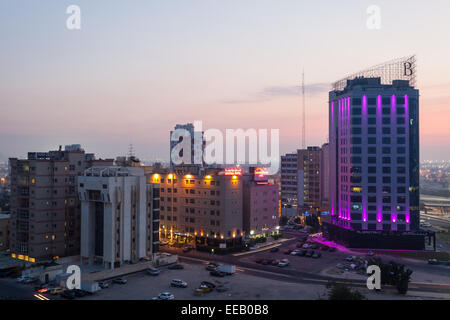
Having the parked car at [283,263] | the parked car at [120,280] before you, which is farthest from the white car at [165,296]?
the parked car at [283,263]

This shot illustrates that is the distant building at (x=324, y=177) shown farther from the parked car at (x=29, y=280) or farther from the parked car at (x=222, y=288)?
the parked car at (x=29, y=280)

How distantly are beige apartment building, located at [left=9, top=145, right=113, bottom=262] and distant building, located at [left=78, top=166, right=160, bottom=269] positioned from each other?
6.90 meters

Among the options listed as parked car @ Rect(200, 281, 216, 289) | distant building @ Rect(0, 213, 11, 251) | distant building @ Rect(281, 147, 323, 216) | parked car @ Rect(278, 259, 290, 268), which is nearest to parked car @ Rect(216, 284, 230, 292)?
parked car @ Rect(200, 281, 216, 289)

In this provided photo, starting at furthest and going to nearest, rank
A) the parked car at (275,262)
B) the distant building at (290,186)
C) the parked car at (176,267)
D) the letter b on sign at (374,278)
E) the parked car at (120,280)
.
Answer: the distant building at (290,186) → the parked car at (275,262) → the parked car at (176,267) → the parked car at (120,280) → the letter b on sign at (374,278)

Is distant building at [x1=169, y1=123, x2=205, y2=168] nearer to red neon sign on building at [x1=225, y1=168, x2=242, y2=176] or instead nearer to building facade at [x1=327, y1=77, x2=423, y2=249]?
red neon sign on building at [x1=225, y1=168, x2=242, y2=176]

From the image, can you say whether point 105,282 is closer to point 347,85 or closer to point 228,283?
point 228,283

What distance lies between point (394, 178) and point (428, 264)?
67.9ft

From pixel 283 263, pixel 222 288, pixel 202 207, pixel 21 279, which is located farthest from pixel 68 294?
pixel 202 207

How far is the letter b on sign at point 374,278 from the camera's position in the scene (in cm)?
5553

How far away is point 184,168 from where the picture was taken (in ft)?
304

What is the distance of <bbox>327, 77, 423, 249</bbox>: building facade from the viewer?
84.9 meters

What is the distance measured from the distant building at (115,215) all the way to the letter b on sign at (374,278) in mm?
36737

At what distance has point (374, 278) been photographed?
57125 mm
